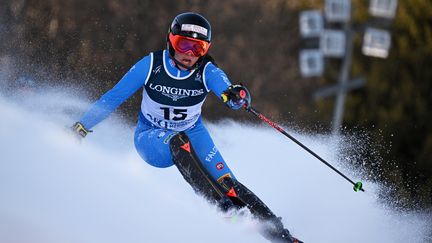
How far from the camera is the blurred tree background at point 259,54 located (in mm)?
15305

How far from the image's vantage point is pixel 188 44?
221 inches

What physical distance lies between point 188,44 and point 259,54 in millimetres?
13579

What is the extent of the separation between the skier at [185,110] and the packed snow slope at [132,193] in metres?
0.21

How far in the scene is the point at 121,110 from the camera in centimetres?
1224

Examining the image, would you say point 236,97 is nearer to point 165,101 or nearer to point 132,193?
point 165,101

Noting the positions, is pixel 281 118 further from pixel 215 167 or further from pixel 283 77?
pixel 215 167

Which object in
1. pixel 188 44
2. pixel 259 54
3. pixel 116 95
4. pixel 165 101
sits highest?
pixel 259 54

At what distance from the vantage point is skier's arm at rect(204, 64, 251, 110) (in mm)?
5430

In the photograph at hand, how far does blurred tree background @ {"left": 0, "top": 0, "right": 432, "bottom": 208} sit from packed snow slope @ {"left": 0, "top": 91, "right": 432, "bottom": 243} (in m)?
5.59

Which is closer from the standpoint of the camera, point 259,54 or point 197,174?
point 197,174

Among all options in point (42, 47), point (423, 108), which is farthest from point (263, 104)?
point (42, 47)

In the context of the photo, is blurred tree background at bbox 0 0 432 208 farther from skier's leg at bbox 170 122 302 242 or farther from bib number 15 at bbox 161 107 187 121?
skier's leg at bbox 170 122 302 242

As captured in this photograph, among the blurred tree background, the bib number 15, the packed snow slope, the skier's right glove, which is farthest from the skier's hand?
the blurred tree background

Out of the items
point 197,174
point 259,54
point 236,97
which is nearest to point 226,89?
point 236,97
